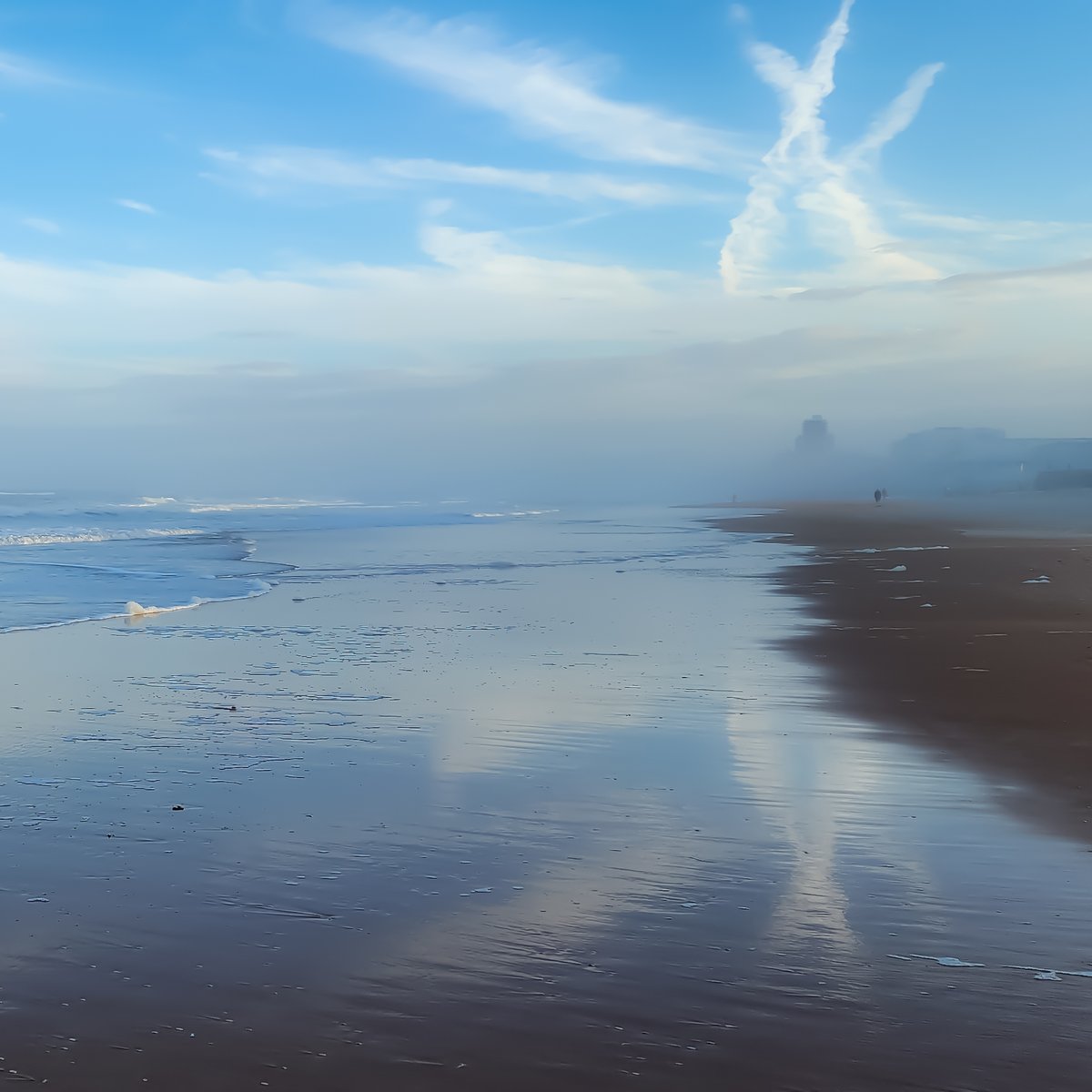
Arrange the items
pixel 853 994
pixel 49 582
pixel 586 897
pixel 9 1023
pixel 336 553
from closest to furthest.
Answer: pixel 9 1023 < pixel 853 994 < pixel 586 897 < pixel 49 582 < pixel 336 553

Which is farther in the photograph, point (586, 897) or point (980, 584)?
point (980, 584)

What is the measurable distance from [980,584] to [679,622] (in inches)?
333

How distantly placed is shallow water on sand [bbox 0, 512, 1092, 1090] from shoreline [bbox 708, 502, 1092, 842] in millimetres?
574

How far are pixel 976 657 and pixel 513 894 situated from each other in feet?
30.2

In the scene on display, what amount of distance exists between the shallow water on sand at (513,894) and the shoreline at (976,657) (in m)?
0.57

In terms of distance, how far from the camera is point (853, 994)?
4.28m

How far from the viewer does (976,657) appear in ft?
42.2

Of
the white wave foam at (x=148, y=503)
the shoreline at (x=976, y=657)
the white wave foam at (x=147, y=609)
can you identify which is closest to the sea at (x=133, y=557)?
the white wave foam at (x=147, y=609)

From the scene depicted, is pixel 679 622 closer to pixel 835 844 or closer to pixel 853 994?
pixel 835 844

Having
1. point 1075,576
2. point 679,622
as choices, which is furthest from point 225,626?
point 1075,576

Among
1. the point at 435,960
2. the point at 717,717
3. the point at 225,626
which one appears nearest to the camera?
the point at 435,960

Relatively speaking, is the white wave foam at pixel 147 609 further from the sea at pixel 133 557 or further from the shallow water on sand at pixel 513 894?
the shallow water on sand at pixel 513 894

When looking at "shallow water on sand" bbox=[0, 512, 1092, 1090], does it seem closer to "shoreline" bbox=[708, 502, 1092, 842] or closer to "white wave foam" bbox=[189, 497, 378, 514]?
"shoreline" bbox=[708, 502, 1092, 842]

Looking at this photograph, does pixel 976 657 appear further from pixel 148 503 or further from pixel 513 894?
pixel 148 503
